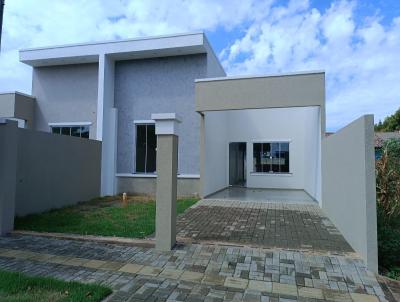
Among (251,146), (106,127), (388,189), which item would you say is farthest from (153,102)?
(388,189)

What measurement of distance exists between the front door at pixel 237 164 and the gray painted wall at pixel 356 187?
10.5 m

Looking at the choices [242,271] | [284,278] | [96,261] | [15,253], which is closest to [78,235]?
[15,253]

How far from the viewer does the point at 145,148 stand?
546 inches

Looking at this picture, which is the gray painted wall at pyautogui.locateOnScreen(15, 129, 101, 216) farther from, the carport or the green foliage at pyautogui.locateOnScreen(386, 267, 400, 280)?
the green foliage at pyautogui.locateOnScreen(386, 267, 400, 280)

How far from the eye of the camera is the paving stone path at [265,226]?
6258 mm

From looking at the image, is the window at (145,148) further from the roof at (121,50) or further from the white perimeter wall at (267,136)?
the white perimeter wall at (267,136)

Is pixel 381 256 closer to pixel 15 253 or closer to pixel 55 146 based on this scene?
pixel 15 253

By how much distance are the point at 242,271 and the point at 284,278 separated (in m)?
0.61

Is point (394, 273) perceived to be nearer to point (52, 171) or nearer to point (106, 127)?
point (52, 171)

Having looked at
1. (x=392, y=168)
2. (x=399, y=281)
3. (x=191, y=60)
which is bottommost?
(x=399, y=281)

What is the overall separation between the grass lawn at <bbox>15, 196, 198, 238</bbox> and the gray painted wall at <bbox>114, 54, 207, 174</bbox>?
301cm

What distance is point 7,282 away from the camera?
13.6ft

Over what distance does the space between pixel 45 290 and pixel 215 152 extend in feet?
37.5

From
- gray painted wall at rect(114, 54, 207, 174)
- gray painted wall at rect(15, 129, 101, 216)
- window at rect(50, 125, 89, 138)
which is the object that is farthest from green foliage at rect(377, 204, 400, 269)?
window at rect(50, 125, 89, 138)
